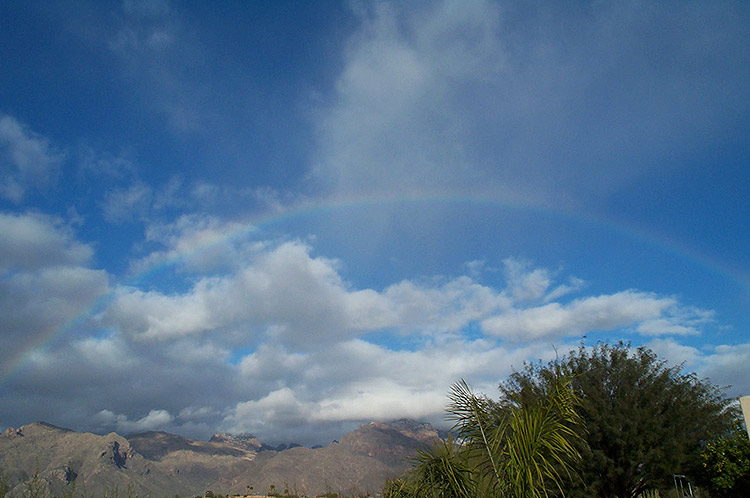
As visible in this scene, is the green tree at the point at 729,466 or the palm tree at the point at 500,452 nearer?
the palm tree at the point at 500,452

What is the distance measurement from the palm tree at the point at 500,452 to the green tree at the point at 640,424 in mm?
15677

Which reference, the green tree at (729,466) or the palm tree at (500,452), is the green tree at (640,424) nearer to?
the green tree at (729,466)

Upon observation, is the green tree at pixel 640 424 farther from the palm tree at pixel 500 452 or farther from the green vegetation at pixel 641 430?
the palm tree at pixel 500 452

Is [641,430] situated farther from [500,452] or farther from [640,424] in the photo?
[500,452]

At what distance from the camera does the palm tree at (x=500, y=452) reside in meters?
8.88

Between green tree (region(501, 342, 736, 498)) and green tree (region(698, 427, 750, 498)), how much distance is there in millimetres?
2309

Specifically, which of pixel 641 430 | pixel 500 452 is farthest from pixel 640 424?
pixel 500 452

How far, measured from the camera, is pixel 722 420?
28.0m

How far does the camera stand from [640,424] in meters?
26.7

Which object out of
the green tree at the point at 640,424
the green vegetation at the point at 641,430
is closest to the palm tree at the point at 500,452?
the green vegetation at the point at 641,430

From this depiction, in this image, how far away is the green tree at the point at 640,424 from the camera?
86.2 ft

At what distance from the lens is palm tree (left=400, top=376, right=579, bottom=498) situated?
8883mm

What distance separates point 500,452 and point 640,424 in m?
20.8

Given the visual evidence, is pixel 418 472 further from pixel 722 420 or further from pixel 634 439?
pixel 722 420
